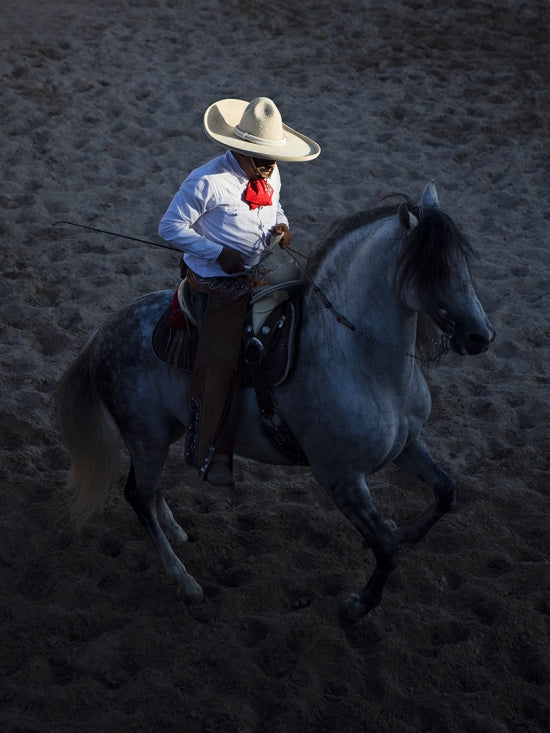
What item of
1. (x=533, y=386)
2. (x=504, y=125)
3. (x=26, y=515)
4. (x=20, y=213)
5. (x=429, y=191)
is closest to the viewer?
(x=429, y=191)

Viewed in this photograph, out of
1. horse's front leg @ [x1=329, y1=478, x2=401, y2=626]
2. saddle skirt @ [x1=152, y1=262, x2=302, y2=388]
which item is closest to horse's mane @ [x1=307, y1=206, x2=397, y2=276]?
saddle skirt @ [x1=152, y1=262, x2=302, y2=388]

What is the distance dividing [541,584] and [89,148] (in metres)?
6.60

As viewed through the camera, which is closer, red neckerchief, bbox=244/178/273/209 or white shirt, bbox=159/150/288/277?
white shirt, bbox=159/150/288/277

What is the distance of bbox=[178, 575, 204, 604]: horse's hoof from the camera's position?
4156 mm

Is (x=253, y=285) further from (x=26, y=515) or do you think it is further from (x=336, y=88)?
(x=336, y=88)

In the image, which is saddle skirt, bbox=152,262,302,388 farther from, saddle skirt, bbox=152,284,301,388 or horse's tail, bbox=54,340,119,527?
horse's tail, bbox=54,340,119,527

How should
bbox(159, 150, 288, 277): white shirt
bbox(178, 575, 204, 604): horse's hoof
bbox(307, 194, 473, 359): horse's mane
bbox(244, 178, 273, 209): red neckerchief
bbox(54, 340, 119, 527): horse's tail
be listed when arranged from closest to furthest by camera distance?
bbox(307, 194, 473, 359): horse's mane → bbox(159, 150, 288, 277): white shirt → bbox(244, 178, 273, 209): red neckerchief → bbox(178, 575, 204, 604): horse's hoof → bbox(54, 340, 119, 527): horse's tail

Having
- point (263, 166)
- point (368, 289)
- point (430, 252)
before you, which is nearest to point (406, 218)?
point (430, 252)

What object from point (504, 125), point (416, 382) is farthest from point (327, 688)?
point (504, 125)

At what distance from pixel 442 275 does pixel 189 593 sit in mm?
2099

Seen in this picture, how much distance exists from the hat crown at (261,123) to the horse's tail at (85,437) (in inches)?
57.4

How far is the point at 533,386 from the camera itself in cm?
588

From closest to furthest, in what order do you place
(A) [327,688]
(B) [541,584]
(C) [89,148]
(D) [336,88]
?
(A) [327,688] → (B) [541,584] → (C) [89,148] → (D) [336,88]

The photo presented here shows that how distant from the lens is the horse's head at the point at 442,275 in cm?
319
